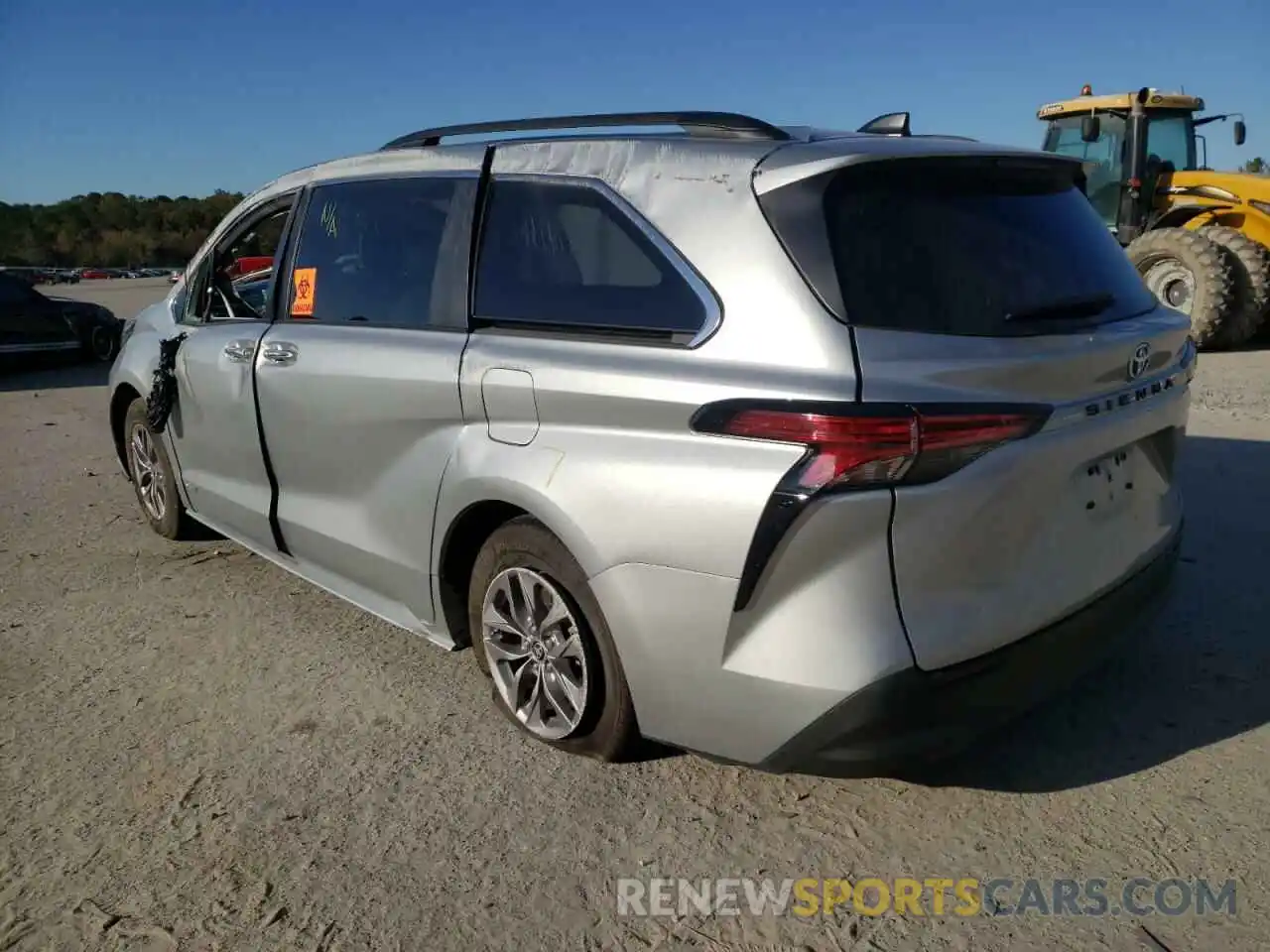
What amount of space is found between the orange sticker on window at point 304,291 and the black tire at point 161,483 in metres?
1.48

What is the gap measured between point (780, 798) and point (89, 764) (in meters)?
2.15

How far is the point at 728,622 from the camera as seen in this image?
2.44 m

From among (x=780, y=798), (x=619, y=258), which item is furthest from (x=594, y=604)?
(x=619, y=258)

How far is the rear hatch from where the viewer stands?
7.63ft

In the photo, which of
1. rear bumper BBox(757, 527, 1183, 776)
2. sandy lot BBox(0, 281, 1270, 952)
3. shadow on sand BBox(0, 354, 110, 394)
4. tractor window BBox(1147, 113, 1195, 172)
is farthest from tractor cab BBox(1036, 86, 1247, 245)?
shadow on sand BBox(0, 354, 110, 394)

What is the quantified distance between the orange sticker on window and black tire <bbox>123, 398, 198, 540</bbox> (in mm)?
1482

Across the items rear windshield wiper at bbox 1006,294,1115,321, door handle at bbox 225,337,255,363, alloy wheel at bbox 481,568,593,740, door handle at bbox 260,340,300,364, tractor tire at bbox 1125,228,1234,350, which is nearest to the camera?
rear windshield wiper at bbox 1006,294,1115,321

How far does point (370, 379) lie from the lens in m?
3.47

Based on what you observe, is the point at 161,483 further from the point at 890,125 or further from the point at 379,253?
the point at 890,125

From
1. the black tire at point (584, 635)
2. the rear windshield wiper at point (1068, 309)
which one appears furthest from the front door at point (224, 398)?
the rear windshield wiper at point (1068, 309)

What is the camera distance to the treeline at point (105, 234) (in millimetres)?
62562

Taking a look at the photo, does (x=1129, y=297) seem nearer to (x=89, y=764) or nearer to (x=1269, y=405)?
(x=89, y=764)

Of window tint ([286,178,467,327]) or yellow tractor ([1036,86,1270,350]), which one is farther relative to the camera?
yellow tractor ([1036,86,1270,350])

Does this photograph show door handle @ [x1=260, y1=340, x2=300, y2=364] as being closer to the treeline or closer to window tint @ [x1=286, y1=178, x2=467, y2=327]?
window tint @ [x1=286, y1=178, x2=467, y2=327]
